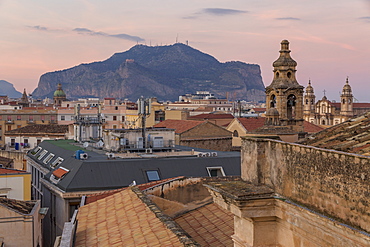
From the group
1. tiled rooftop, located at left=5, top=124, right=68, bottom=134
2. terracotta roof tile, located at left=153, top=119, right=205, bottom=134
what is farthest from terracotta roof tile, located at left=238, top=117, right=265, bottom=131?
tiled rooftop, located at left=5, top=124, right=68, bottom=134

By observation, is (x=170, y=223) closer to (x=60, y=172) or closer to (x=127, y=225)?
(x=127, y=225)

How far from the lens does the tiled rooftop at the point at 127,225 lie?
10555 mm

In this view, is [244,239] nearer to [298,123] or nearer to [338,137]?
[338,137]

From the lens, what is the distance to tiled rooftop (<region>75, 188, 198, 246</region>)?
10.6 meters

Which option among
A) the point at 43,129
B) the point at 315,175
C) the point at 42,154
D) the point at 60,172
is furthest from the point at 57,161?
the point at 43,129

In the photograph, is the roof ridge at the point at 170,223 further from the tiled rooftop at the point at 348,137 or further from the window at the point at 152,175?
the window at the point at 152,175

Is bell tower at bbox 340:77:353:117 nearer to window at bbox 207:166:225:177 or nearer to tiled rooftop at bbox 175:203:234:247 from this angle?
window at bbox 207:166:225:177

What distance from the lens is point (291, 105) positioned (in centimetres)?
4603

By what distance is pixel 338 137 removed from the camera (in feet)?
23.7

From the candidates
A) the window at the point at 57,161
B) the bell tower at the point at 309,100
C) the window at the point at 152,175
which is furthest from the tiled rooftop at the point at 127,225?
the bell tower at the point at 309,100

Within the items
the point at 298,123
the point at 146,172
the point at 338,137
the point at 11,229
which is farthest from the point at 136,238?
the point at 298,123

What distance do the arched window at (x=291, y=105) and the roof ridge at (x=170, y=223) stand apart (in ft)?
107

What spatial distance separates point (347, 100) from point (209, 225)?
8852 cm

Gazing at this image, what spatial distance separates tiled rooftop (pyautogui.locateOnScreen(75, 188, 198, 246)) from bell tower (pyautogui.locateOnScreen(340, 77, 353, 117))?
86.5m
